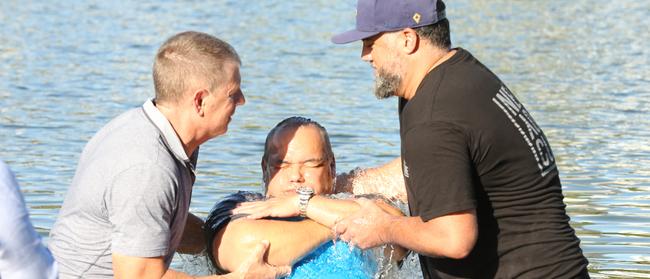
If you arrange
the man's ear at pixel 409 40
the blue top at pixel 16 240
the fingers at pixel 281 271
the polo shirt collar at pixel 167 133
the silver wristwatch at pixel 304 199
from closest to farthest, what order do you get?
1. the blue top at pixel 16 240
2. the polo shirt collar at pixel 167 133
3. the man's ear at pixel 409 40
4. the fingers at pixel 281 271
5. the silver wristwatch at pixel 304 199

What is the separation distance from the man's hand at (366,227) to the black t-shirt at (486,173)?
0.16 meters

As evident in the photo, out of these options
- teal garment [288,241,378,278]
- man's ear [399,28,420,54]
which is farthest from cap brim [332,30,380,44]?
teal garment [288,241,378,278]

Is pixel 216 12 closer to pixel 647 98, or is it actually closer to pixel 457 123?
pixel 647 98

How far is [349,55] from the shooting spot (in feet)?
64.8

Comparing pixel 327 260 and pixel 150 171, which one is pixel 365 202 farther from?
pixel 150 171

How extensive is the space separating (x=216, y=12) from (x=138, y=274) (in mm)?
20369

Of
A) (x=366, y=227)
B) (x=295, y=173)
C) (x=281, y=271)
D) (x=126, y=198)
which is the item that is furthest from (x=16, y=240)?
(x=295, y=173)

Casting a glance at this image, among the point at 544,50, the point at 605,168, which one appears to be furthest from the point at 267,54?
the point at 605,168

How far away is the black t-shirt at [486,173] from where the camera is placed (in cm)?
516

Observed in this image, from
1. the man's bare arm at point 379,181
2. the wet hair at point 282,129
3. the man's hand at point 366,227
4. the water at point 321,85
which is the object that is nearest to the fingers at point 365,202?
the man's hand at point 366,227

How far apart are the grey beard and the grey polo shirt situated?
848mm

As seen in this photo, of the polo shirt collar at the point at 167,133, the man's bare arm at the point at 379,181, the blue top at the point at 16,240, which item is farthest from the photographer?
the man's bare arm at the point at 379,181

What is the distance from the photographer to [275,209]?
600cm

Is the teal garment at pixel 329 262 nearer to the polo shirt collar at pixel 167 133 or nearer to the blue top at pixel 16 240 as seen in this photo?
→ the polo shirt collar at pixel 167 133
